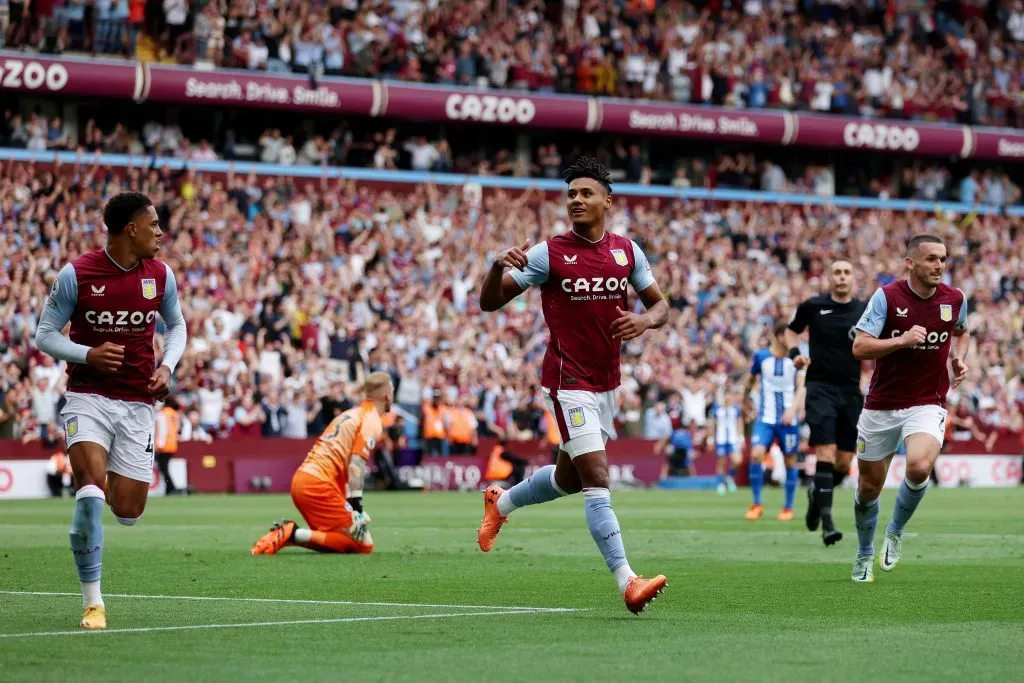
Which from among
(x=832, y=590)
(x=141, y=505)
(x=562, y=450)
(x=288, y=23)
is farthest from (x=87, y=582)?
(x=288, y=23)

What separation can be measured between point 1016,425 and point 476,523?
22.4 metres

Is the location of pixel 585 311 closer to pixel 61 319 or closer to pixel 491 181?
pixel 61 319

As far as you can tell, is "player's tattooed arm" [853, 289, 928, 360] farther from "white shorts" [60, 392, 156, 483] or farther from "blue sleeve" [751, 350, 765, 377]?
"blue sleeve" [751, 350, 765, 377]

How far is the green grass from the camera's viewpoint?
7.80 metres

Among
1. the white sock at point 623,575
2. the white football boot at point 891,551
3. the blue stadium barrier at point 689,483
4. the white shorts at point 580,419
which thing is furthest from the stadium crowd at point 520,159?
the white sock at point 623,575

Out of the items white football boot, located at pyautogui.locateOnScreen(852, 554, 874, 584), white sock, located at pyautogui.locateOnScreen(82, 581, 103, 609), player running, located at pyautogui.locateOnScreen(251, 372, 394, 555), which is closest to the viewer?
white sock, located at pyautogui.locateOnScreen(82, 581, 103, 609)

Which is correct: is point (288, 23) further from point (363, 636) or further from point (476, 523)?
point (363, 636)

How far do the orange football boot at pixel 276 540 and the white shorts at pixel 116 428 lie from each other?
18.4 ft

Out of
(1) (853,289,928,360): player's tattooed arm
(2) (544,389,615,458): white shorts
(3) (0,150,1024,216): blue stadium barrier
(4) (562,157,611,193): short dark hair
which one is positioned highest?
(3) (0,150,1024,216): blue stadium barrier

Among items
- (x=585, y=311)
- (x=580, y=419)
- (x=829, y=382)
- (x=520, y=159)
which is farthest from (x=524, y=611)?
(x=520, y=159)

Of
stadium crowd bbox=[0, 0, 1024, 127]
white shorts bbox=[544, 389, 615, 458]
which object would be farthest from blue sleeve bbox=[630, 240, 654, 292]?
stadium crowd bbox=[0, 0, 1024, 127]

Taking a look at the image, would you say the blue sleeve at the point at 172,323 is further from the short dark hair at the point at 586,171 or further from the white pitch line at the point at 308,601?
the short dark hair at the point at 586,171

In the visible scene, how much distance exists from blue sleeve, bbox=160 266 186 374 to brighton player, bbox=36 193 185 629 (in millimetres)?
24

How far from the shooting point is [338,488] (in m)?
15.9
